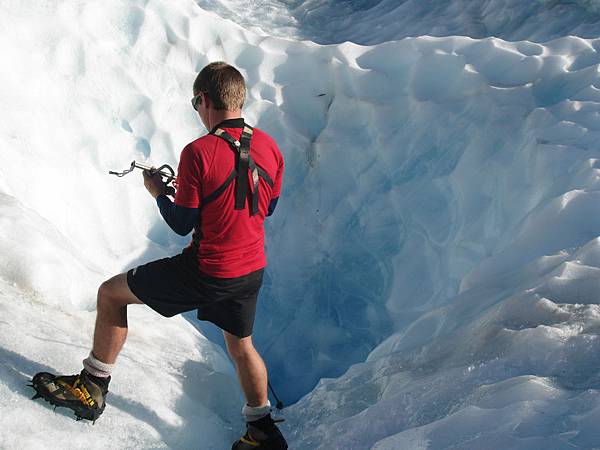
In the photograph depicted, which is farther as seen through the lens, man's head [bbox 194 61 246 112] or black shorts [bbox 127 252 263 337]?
black shorts [bbox 127 252 263 337]

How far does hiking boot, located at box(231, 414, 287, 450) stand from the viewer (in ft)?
8.20

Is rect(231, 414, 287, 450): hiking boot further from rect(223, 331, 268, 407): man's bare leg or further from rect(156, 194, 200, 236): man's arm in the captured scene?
rect(156, 194, 200, 236): man's arm

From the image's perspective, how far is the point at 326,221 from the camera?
422 cm

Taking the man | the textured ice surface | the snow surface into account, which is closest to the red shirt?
the man

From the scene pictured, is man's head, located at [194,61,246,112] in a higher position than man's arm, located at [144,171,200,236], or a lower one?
higher

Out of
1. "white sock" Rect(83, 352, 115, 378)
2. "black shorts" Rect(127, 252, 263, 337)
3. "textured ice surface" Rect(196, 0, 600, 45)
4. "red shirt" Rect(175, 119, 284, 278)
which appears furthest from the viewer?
"textured ice surface" Rect(196, 0, 600, 45)

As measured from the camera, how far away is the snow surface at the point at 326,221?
2516 mm

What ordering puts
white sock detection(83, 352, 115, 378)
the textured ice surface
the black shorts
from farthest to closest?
1. the textured ice surface
2. white sock detection(83, 352, 115, 378)
3. the black shorts

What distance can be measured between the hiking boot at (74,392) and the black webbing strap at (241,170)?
76 centimetres

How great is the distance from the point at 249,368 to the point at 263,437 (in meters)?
0.25

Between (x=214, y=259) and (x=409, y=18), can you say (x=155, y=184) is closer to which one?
(x=214, y=259)

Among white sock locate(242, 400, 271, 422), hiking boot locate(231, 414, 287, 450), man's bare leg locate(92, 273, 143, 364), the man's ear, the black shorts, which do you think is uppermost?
the man's ear

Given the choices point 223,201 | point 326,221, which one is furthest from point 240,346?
point 326,221

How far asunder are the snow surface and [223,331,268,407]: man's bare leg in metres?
0.28
